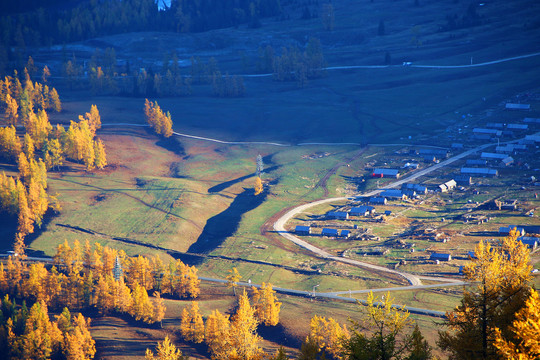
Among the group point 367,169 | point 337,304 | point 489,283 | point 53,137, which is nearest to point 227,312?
point 337,304

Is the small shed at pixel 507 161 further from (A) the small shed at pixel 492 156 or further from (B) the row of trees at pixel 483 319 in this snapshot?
(B) the row of trees at pixel 483 319

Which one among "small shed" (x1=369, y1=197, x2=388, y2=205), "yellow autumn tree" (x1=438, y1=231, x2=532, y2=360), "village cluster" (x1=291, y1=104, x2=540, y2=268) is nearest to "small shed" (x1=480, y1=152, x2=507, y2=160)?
"village cluster" (x1=291, y1=104, x2=540, y2=268)

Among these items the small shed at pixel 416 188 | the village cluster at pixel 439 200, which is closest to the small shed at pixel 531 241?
the village cluster at pixel 439 200

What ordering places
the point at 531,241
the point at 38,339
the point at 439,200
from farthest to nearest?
the point at 439,200 < the point at 531,241 < the point at 38,339

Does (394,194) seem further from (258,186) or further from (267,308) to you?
(267,308)

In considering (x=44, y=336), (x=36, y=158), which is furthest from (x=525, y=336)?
(x=36, y=158)

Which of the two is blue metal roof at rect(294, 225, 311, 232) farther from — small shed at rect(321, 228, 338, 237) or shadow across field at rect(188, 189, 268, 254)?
shadow across field at rect(188, 189, 268, 254)
